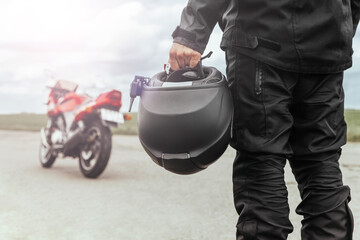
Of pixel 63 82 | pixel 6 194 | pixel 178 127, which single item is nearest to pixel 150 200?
Result: pixel 6 194

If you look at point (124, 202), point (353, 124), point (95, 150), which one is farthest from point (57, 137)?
point (353, 124)

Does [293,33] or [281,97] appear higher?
[293,33]

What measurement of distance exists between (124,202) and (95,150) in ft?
4.47

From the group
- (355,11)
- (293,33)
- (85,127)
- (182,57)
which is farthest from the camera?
(85,127)

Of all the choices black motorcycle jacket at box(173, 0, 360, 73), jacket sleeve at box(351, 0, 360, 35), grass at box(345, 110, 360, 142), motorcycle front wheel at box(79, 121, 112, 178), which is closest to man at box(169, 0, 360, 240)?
black motorcycle jacket at box(173, 0, 360, 73)

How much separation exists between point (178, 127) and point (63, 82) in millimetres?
4355

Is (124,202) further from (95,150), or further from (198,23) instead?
(198,23)

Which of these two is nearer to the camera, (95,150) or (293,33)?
(293,33)

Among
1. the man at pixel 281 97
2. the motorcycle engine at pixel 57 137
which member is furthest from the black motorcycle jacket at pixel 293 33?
the motorcycle engine at pixel 57 137

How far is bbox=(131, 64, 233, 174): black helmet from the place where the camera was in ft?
6.43

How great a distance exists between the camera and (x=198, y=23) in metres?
2.06

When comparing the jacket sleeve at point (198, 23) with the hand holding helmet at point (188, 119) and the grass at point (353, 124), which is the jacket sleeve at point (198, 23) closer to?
the hand holding helmet at point (188, 119)

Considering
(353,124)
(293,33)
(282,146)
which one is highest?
(293,33)

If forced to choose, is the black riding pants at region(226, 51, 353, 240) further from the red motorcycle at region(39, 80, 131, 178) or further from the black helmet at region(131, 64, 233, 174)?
the red motorcycle at region(39, 80, 131, 178)
